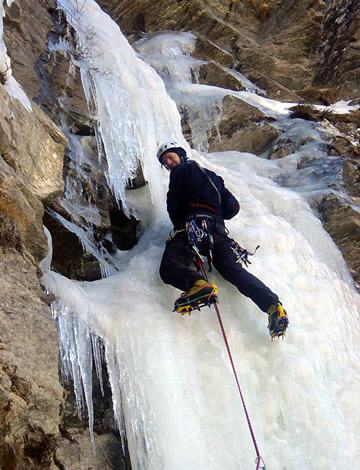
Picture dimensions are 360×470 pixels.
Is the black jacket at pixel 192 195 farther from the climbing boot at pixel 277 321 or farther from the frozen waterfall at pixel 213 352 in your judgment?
the climbing boot at pixel 277 321

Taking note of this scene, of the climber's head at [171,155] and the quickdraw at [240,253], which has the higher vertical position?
the climber's head at [171,155]

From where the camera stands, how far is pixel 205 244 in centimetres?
410

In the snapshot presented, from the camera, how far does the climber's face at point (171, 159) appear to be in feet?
15.6

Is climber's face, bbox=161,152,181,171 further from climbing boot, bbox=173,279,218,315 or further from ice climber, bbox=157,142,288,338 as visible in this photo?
climbing boot, bbox=173,279,218,315

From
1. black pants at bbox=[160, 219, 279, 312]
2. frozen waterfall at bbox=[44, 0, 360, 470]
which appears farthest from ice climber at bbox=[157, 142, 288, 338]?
frozen waterfall at bbox=[44, 0, 360, 470]

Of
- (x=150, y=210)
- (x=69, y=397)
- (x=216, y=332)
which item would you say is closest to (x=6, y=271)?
(x=69, y=397)

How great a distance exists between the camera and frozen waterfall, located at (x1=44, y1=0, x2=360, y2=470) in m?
3.13

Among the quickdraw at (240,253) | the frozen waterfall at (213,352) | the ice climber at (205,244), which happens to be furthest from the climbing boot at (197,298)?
the quickdraw at (240,253)

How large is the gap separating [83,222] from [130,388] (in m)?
2.05

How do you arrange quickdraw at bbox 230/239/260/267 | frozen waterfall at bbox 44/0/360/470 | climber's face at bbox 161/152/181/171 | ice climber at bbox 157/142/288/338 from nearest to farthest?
1. frozen waterfall at bbox 44/0/360/470
2. ice climber at bbox 157/142/288/338
3. quickdraw at bbox 230/239/260/267
4. climber's face at bbox 161/152/181/171

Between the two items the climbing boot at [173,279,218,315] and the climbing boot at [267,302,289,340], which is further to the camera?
the climbing boot at [267,302,289,340]

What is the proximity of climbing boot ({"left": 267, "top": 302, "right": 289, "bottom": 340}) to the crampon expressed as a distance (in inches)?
19.2

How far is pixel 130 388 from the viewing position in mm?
3162

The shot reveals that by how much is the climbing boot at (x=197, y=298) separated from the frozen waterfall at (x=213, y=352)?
18cm
